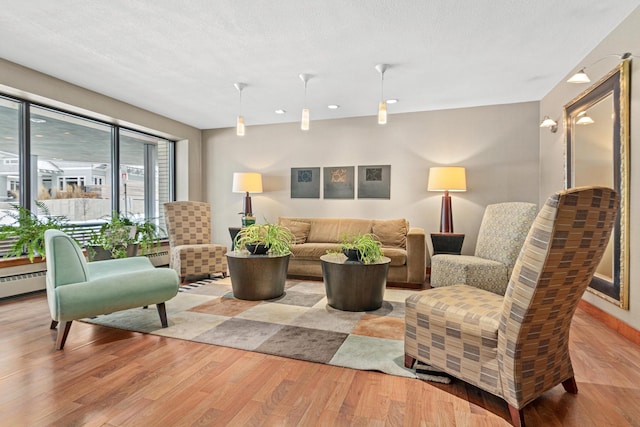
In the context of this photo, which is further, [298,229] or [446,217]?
[298,229]

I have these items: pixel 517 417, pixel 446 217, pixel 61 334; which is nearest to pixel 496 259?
pixel 446 217

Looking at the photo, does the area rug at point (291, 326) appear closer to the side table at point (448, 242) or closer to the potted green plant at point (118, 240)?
the side table at point (448, 242)

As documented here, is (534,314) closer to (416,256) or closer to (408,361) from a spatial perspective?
(408,361)

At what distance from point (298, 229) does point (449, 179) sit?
7.34ft

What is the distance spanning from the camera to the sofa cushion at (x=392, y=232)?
4738 millimetres

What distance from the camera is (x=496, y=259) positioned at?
3.72m

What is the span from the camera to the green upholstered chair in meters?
2.30

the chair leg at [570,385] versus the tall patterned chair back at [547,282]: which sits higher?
the tall patterned chair back at [547,282]

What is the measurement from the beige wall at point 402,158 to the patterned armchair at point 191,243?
1.16m

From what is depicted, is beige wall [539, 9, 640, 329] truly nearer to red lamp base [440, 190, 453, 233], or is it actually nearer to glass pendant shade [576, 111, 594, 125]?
glass pendant shade [576, 111, 594, 125]

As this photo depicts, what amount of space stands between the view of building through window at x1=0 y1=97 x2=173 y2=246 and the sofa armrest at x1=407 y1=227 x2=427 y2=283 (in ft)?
13.8

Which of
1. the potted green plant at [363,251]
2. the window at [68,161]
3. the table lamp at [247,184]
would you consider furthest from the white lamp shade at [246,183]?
the potted green plant at [363,251]

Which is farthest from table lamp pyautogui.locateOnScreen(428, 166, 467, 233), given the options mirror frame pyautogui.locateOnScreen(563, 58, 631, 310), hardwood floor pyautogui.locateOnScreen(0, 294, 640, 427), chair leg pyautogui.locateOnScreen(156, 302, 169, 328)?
chair leg pyautogui.locateOnScreen(156, 302, 169, 328)

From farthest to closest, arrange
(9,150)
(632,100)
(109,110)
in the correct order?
(109,110) → (9,150) → (632,100)
